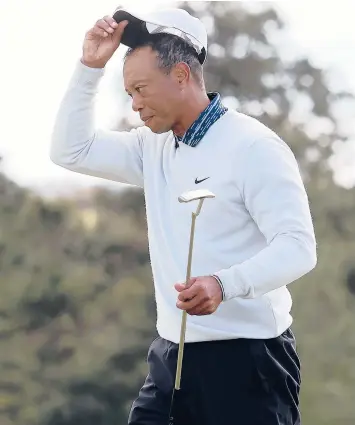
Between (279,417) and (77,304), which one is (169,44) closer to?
(279,417)

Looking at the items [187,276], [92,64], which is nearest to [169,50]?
[92,64]

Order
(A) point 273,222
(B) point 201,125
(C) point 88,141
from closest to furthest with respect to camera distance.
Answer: (A) point 273,222 < (B) point 201,125 < (C) point 88,141

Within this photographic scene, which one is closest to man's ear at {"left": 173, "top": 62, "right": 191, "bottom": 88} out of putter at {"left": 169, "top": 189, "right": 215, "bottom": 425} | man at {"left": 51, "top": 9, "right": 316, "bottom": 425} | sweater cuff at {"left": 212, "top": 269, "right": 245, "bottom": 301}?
man at {"left": 51, "top": 9, "right": 316, "bottom": 425}

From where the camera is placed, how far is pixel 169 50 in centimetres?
159

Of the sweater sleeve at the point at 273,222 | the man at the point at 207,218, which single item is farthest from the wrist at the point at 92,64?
the sweater sleeve at the point at 273,222

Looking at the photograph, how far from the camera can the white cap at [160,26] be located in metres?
1.59

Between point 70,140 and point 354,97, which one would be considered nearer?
point 70,140

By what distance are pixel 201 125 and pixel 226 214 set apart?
6.5 inches

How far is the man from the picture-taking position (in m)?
1.47

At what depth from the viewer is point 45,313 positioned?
3799 mm

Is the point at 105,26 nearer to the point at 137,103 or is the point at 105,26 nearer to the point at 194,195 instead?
the point at 137,103

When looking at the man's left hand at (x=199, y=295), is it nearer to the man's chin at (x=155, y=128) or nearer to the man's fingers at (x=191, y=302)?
the man's fingers at (x=191, y=302)

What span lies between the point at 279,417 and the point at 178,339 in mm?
209

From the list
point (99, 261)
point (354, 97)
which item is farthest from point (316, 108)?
point (99, 261)
